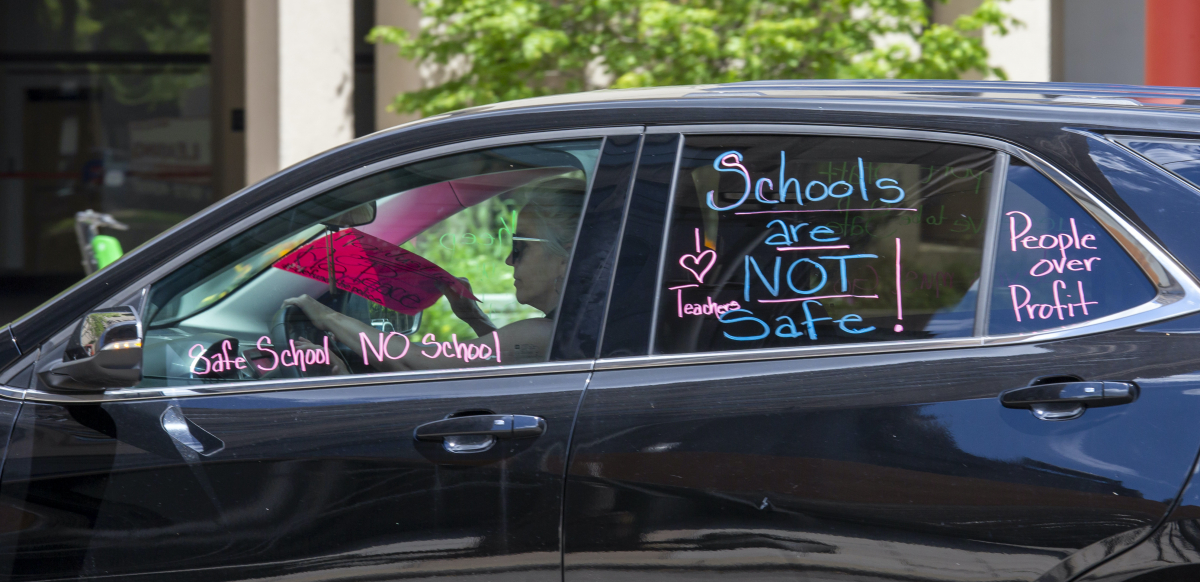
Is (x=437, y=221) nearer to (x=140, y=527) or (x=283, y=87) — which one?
(x=140, y=527)

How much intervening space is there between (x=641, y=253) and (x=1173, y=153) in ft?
3.09

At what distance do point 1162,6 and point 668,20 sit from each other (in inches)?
96.4

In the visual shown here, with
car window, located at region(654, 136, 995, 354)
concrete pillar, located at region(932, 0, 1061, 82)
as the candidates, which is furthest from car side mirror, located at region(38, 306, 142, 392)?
concrete pillar, located at region(932, 0, 1061, 82)

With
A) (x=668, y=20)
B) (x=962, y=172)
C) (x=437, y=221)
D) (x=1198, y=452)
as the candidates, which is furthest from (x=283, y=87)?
(x=1198, y=452)

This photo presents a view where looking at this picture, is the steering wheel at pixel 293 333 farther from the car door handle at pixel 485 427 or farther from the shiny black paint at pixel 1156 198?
the shiny black paint at pixel 1156 198

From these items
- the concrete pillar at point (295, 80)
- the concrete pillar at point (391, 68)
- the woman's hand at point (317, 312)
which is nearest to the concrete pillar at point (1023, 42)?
the concrete pillar at point (391, 68)

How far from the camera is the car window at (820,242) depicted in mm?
1757

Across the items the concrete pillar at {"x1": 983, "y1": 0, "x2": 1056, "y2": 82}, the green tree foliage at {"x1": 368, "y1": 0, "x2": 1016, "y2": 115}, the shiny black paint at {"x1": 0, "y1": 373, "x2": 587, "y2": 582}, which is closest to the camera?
the shiny black paint at {"x1": 0, "y1": 373, "x2": 587, "y2": 582}

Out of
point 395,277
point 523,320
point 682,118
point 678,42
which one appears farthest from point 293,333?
point 678,42

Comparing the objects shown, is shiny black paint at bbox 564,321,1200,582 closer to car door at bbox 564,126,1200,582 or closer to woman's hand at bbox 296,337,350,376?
car door at bbox 564,126,1200,582

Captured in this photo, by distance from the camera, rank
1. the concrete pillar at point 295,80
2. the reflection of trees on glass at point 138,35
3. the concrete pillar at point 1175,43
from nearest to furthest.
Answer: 1. the concrete pillar at point 1175,43
2. the concrete pillar at point 295,80
3. the reflection of trees on glass at point 138,35

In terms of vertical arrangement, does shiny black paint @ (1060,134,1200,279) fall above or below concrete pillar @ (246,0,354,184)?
below

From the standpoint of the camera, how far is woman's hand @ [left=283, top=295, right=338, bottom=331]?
1979 mm

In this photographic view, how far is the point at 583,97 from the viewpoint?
2043 millimetres
